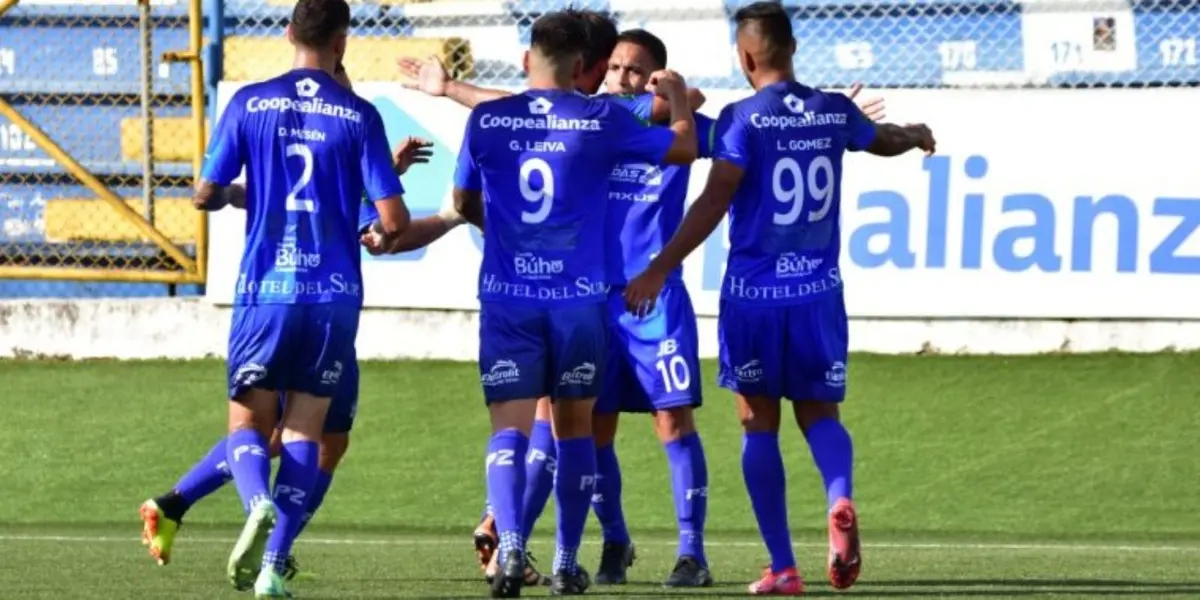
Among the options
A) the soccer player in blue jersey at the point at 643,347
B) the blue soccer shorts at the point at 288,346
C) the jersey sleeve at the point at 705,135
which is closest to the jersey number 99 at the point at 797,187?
the jersey sleeve at the point at 705,135

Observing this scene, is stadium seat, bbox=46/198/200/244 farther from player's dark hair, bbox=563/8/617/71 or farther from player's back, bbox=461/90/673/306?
player's back, bbox=461/90/673/306

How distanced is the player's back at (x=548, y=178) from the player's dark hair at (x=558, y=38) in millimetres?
121

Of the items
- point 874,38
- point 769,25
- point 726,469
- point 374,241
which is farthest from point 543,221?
point 874,38

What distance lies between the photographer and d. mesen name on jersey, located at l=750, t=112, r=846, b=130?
854cm

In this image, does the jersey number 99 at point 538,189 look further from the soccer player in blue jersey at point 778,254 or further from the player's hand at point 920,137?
the player's hand at point 920,137

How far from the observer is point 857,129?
874cm

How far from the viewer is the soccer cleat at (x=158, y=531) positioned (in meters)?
8.34

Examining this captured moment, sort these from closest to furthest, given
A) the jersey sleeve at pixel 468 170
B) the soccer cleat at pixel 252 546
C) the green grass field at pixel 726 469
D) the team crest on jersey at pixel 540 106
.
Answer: the soccer cleat at pixel 252 546 → the team crest on jersey at pixel 540 106 → the jersey sleeve at pixel 468 170 → the green grass field at pixel 726 469

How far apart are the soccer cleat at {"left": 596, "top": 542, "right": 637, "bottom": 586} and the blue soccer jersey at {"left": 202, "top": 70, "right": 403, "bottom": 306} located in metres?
1.78

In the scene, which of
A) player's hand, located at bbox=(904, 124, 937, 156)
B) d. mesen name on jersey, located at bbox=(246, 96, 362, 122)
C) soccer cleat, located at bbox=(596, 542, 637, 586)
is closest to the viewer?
d. mesen name on jersey, located at bbox=(246, 96, 362, 122)

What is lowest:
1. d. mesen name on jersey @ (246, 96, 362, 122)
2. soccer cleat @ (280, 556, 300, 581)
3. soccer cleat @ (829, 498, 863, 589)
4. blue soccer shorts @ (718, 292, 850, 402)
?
soccer cleat @ (280, 556, 300, 581)

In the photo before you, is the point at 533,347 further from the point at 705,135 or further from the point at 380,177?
the point at 705,135

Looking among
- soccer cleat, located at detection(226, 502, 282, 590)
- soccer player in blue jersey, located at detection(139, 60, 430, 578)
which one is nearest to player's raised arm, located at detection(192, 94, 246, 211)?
soccer player in blue jersey, located at detection(139, 60, 430, 578)

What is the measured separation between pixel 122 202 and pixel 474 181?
25.1 feet
